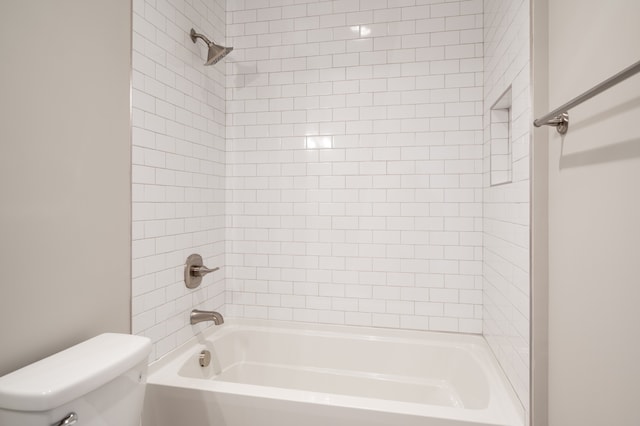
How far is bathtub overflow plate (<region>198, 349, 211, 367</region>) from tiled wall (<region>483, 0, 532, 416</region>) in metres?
1.57

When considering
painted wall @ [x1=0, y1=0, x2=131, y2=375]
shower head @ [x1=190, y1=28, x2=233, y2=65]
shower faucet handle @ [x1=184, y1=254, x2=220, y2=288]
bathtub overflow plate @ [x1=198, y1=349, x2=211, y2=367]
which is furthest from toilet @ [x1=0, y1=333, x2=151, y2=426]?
shower head @ [x1=190, y1=28, x2=233, y2=65]

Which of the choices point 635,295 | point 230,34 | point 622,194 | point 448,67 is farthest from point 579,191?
point 230,34

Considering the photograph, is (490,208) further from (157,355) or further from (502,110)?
(157,355)

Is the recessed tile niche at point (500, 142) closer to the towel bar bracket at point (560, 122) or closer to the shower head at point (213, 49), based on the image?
the towel bar bracket at point (560, 122)

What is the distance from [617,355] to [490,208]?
1088 mm

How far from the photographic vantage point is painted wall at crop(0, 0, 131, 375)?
992mm

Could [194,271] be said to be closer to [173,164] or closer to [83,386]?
[173,164]

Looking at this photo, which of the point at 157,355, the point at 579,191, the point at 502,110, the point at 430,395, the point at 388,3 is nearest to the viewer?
the point at 579,191

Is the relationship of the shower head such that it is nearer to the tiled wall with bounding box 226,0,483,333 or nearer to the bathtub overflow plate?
the tiled wall with bounding box 226,0,483,333

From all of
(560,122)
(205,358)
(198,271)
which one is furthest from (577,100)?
(205,358)

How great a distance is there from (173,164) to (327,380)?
1.57 m

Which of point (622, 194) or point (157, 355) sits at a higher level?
point (622, 194)

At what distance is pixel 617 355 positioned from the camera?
30.8 inches

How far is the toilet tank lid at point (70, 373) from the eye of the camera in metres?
0.83
